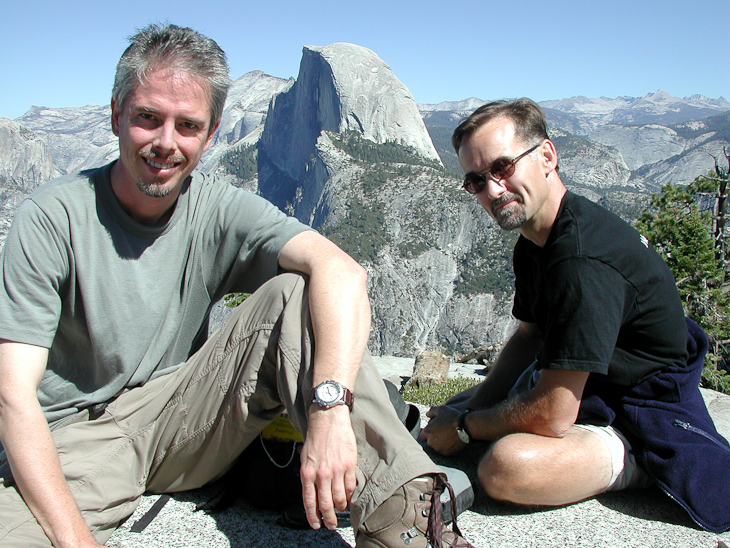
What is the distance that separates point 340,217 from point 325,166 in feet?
77.1

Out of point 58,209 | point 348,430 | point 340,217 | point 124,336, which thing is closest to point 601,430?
point 348,430

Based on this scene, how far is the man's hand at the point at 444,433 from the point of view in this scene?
3436mm

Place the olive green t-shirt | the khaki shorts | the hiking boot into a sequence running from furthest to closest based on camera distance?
the khaki shorts → the olive green t-shirt → the hiking boot

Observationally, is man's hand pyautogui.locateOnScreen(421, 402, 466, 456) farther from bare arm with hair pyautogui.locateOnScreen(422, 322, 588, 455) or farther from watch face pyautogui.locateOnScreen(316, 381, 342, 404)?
watch face pyautogui.locateOnScreen(316, 381, 342, 404)

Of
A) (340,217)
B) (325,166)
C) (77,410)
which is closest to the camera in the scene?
(77,410)

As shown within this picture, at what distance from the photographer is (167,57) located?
7.96 ft

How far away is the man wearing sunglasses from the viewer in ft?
8.49

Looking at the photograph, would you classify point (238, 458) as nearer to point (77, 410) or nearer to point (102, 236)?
point (77, 410)

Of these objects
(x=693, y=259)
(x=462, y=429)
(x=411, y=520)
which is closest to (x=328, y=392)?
(x=411, y=520)

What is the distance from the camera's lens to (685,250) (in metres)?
21.9

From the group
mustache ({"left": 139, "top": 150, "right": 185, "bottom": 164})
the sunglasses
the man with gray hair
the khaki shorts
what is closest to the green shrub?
the khaki shorts

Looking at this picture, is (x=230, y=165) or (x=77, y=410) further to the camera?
(x=230, y=165)

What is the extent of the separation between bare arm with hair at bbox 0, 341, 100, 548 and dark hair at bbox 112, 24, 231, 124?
1.25 meters

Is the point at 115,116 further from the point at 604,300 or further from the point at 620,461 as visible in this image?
the point at 620,461
